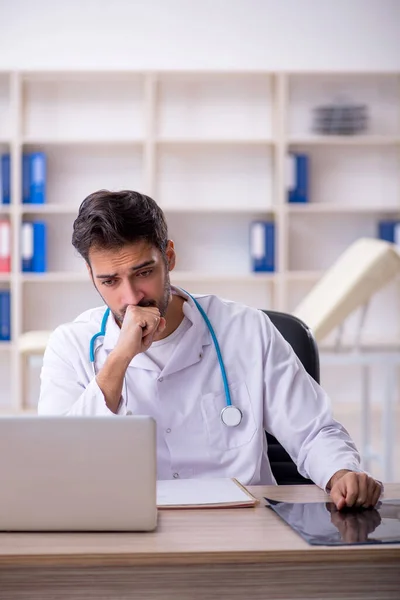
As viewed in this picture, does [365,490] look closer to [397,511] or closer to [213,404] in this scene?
[397,511]

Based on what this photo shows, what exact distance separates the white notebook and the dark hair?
0.50 meters

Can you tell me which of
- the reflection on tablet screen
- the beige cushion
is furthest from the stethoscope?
the beige cushion

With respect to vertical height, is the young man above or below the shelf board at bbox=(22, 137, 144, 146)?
below

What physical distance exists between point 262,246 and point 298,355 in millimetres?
3217

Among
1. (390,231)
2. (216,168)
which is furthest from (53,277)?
(390,231)

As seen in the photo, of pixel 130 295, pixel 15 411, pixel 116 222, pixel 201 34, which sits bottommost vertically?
pixel 15 411

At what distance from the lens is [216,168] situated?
17.1 feet

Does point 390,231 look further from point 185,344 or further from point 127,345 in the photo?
point 127,345

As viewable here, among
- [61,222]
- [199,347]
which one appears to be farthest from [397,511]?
[61,222]

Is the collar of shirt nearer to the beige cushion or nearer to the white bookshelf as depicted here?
the beige cushion

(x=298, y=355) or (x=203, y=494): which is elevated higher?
(x=298, y=355)

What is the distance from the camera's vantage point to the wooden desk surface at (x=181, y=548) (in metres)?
0.96

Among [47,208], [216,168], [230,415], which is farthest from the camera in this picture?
[216,168]

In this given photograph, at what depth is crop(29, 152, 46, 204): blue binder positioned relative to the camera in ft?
16.1
